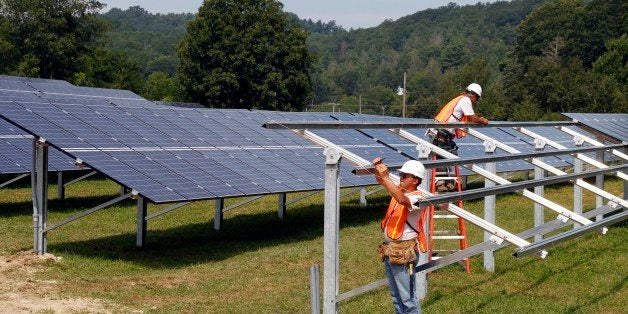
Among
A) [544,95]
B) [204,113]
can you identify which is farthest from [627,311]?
[544,95]

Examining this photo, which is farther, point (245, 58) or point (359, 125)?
point (245, 58)

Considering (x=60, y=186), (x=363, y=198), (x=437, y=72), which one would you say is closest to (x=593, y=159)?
(x=363, y=198)

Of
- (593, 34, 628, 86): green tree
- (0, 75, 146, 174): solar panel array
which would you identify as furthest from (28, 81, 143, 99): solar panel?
(593, 34, 628, 86): green tree

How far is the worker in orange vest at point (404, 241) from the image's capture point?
829 cm

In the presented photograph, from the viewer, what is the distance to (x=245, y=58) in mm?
51938

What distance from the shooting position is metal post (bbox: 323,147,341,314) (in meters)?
8.16

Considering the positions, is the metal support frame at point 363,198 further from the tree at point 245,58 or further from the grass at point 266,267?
the tree at point 245,58

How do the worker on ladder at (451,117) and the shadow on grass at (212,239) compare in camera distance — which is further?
the shadow on grass at (212,239)

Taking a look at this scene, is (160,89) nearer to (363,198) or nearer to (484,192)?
(363,198)

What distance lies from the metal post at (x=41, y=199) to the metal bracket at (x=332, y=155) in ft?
23.5

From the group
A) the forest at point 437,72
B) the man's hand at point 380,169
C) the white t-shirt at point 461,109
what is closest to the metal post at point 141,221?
the white t-shirt at point 461,109

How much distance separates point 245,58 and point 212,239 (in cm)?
3582

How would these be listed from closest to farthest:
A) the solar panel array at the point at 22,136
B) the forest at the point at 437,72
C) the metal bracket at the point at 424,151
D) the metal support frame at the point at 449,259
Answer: the metal support frame at the point at 449,259, the metal bracket at the point at 424,151, the solar panel array at the point at 22,136, the forest at the point at 437,72

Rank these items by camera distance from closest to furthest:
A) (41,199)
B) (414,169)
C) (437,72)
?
(414,169)
(41,199)
(437,72)
